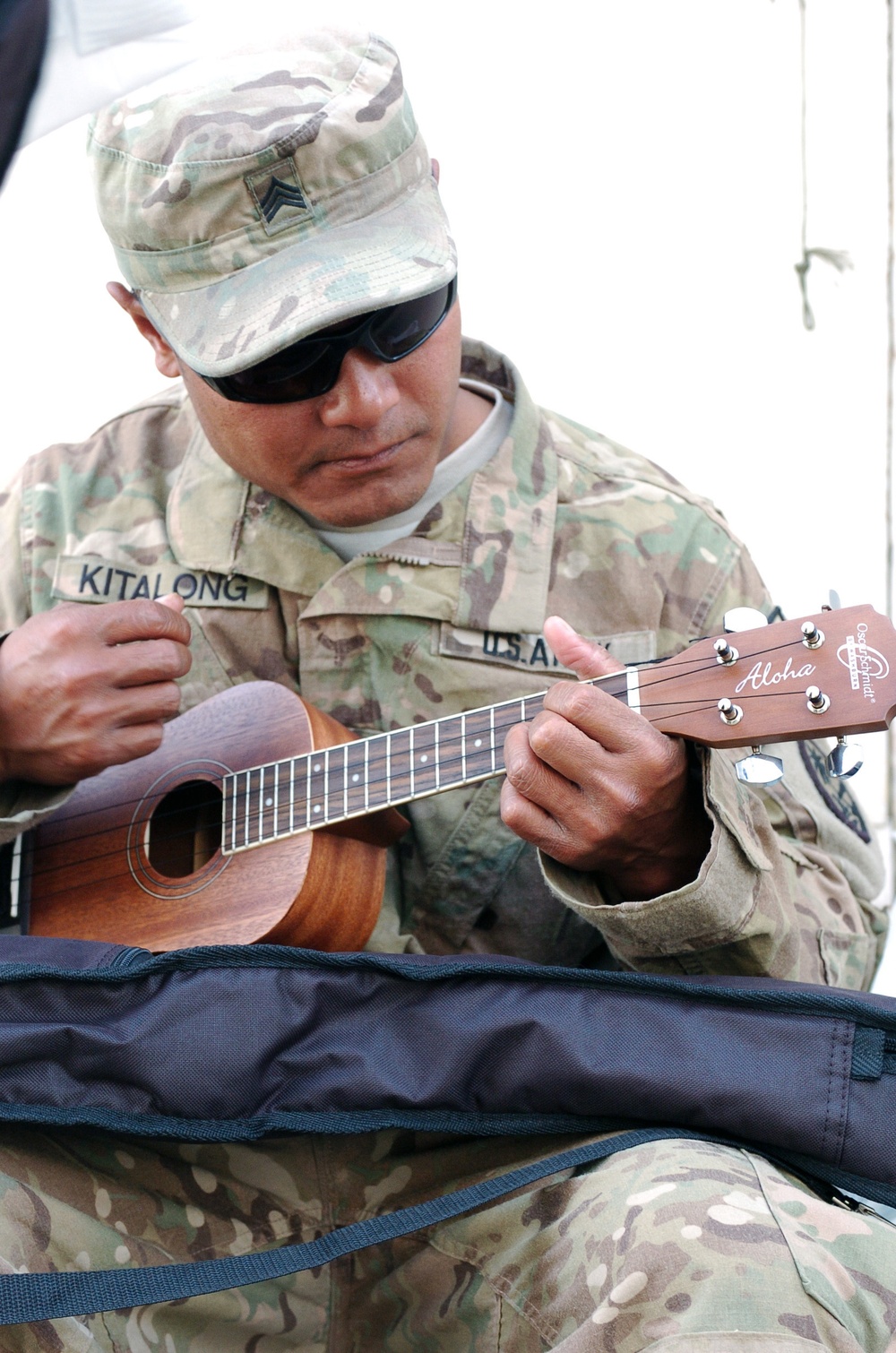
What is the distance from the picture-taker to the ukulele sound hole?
5.10 ft

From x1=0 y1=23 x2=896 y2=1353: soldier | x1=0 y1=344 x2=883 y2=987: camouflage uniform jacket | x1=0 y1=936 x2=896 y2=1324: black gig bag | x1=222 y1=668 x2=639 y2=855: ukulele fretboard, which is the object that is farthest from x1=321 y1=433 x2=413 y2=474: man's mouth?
x1=0 y1=936 x2=896 y2=1324: black gig bag

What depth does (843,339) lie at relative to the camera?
7.47ft

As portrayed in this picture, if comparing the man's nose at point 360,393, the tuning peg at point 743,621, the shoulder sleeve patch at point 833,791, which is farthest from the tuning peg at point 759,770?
the man's nose at point 360,393

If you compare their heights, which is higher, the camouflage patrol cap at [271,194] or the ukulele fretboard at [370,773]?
the camouflage patrol cap at [271,194]

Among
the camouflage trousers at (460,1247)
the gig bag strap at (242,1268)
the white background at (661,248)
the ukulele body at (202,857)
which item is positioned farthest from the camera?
the white background at (661,248)

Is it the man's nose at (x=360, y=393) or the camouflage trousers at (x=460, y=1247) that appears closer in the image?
the camouflage trousers at (x=460, y=1247)

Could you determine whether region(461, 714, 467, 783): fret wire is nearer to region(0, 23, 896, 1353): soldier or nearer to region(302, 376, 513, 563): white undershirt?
region(0, 23, 896, 1353): soldier

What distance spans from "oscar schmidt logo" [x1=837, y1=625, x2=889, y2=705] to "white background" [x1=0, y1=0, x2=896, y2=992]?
4.15 ft

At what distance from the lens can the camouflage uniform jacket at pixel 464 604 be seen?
61.2 inches

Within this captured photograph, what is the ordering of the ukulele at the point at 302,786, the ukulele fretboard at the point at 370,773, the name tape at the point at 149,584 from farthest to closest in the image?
the name tape at the point at 149,584 < the ukulele fretboard at the point at 370,773 < the ukulele at the point at 302,786

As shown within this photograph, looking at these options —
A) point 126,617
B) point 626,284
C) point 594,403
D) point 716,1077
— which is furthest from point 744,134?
point 716,1077

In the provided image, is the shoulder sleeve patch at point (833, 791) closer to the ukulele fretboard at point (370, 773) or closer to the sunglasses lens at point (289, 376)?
the ukulele fretboard at point (370, 773)

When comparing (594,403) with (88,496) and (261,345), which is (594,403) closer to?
(88,496)

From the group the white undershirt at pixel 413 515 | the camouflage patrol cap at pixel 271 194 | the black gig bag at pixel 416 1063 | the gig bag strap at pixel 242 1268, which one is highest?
the camouflage patrol cap at pixel 271 194
